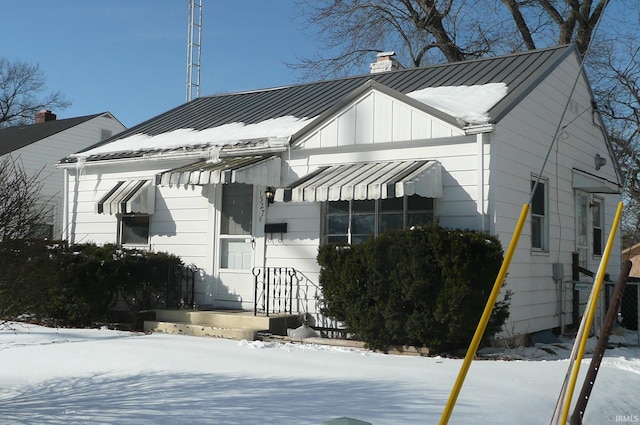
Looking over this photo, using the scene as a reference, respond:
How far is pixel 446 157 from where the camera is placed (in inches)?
390

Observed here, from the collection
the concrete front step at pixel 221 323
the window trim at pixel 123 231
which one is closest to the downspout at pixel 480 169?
the concrete front step at pixel 221 323

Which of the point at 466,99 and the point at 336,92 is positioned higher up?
the point at 336,92

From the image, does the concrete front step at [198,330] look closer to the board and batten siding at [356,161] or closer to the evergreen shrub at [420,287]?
the board and batten siding at [356,161]

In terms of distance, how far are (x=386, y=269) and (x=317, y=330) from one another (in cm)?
227

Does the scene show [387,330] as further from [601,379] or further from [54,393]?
[54,393]

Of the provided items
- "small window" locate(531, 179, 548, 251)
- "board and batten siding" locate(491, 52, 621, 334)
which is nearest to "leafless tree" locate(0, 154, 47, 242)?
"board and batten siding" locate(491, 52, 621, 334)

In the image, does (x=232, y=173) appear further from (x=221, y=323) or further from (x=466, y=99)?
(x=466, y=99)

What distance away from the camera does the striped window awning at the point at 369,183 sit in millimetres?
9195

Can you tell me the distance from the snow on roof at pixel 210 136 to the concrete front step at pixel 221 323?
2883mm

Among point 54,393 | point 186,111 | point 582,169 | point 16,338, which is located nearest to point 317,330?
point 16,338

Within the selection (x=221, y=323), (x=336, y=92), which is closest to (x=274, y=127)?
(x=336, y=92)

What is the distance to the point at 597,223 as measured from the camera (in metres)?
14.1

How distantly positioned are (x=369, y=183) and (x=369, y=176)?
0.35 meters

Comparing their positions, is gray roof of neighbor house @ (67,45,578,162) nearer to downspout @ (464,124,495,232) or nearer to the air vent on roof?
downspout @ (464,124,495,232)
